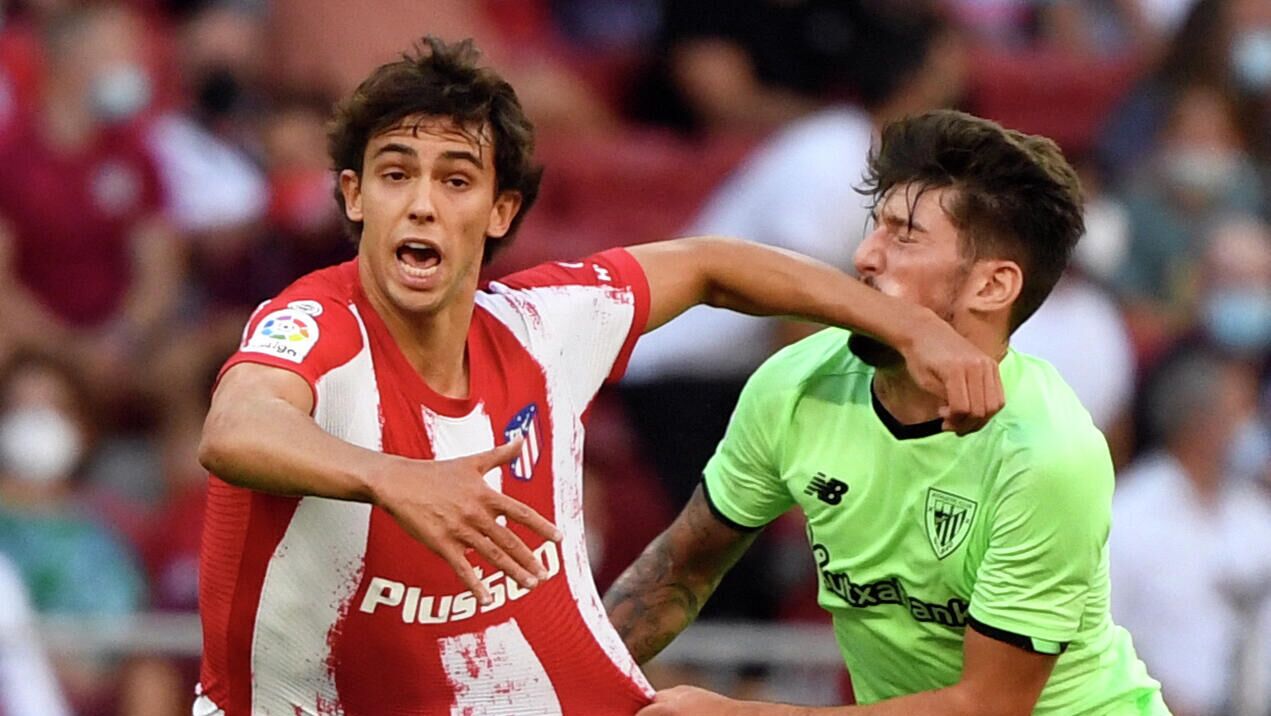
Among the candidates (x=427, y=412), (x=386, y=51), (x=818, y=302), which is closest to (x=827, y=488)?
(x=818, y=302)

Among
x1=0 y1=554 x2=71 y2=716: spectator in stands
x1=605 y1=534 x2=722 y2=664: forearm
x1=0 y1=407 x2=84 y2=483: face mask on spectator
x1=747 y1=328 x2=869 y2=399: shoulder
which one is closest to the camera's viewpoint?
x1=747 y1=328 x2=869 y2=399: shoulder

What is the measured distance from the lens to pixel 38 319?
29.2 feet

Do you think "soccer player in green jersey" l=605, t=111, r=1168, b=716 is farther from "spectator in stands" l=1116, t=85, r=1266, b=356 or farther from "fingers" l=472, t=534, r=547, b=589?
"spectator in stands" l=1116, t=85, r=1266, b=356

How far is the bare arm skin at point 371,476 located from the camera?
3.72 meters

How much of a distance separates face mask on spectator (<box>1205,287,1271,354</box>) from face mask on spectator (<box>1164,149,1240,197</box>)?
1.80 ft

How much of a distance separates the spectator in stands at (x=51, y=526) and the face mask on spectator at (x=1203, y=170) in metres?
4.62

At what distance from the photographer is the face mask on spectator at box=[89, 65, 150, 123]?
9.45 m

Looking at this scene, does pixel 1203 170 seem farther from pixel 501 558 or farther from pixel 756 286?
pixel 501 558

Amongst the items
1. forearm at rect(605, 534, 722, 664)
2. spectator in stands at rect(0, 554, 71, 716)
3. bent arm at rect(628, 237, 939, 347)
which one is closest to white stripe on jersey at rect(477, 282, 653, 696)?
bent arm at rect(628, 237, 939, 347)

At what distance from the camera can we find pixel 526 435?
4.64 m

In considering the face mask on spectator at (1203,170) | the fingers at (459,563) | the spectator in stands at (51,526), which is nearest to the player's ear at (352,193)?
the fingers at (459,563)

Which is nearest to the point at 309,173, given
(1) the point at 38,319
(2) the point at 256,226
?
(2) the point at 256,226

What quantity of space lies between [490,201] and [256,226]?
468 cm

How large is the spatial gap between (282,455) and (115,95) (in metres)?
5.91
